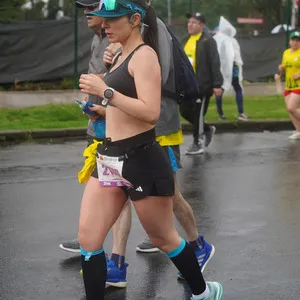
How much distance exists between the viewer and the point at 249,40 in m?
23.1

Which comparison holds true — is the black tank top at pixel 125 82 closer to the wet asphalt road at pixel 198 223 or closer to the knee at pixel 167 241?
the knee at pixel 167 241

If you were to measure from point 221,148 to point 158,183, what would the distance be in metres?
8.33

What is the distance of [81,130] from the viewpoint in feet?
48.8

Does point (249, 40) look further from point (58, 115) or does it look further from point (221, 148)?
point (221, 148)

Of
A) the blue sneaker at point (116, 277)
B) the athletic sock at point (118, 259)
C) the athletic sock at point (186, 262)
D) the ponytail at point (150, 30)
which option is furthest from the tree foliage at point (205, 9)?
the athletic sock at point (186, 262)

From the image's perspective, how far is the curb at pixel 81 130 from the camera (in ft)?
46.7

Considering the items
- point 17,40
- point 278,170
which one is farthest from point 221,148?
point 17,40

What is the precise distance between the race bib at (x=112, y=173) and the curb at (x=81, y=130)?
9.03m

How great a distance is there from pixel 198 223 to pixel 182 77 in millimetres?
2271

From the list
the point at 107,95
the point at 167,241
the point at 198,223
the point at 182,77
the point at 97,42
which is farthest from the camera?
the point at 198,223

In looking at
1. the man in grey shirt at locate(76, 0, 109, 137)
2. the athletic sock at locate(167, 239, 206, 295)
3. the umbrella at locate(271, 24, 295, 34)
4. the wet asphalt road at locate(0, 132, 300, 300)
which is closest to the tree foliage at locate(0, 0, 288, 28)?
the umbrella at locate(271, 24, 295, 34)

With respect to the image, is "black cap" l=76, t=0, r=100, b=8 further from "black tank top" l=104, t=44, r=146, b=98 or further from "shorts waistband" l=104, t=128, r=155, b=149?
"shorts waistband" l=104, t=128, r=155, b=149

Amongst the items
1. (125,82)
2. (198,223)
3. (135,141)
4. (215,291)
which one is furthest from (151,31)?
(198,223)

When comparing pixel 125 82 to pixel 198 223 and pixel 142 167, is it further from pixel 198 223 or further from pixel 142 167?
pixel 198 223
